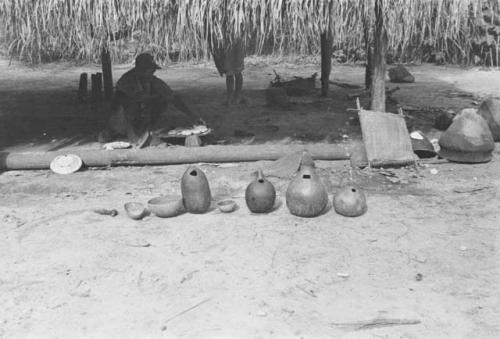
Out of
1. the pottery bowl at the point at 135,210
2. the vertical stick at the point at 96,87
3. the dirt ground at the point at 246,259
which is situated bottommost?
the dirt ground at the point at 246,259

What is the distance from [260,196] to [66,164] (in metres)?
2.58

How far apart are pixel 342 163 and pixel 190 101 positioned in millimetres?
4233

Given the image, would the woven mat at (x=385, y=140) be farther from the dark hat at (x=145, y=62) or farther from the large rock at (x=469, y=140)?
the dark hat at (x=145, y=62)

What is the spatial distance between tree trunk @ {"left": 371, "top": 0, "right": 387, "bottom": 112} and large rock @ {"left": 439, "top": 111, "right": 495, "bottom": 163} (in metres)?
0.90

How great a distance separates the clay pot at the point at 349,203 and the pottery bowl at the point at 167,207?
1.38 meters

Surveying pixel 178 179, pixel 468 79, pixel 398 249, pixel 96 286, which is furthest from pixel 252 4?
pixel 468 79

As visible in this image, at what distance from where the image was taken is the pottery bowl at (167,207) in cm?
591

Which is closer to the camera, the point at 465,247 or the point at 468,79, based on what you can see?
the point at 465,247

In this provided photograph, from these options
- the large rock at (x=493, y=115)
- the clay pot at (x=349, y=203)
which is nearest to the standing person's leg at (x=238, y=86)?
the large rock at (x=493, y=115)

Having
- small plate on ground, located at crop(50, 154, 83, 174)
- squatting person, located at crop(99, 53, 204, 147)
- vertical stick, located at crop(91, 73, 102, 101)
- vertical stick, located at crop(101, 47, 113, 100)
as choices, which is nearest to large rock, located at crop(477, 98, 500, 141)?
squatting person, located at crop(99, 53, 204, 147)

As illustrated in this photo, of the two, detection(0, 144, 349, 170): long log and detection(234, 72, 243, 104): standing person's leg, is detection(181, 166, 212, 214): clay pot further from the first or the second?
detection(234, 72, 243, 104): standing person's leg

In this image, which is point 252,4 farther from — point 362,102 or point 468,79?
point 468,79

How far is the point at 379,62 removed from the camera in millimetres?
7832

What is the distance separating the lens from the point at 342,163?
7.64 m
